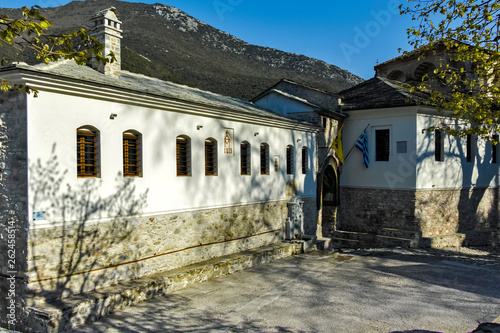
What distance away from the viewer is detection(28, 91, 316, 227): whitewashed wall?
7.85 meters

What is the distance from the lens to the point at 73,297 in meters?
8.11

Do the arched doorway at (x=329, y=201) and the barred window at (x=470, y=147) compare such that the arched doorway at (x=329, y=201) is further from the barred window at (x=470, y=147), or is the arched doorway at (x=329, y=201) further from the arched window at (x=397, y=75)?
the arched window at (x=397, y=75)

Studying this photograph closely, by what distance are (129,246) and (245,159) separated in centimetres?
535

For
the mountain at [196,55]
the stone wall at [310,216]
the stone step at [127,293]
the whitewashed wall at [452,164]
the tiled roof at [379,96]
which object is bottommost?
the stone step at [127,293]

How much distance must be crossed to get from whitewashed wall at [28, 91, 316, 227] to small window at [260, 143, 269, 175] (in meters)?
0.18

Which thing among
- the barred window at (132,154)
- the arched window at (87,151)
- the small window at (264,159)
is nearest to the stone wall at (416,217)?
the small window at (264,159)

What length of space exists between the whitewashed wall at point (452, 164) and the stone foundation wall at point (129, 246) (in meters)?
8.54

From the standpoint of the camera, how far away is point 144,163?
32.3 ft

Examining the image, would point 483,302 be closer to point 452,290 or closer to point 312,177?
point 452,290

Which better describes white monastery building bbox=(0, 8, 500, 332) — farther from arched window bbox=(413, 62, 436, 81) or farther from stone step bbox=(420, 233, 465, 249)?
arched window bbox=(413, 62, 436, 81)

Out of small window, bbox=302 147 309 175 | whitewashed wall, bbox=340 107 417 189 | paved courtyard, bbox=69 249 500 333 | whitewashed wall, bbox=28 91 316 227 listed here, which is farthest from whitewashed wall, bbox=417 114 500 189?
whitewashed wall, bbox=28 91 316 227

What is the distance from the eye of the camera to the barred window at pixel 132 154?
9523 mm

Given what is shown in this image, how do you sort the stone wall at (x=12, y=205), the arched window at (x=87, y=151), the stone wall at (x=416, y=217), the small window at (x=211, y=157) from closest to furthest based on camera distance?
1. the stone wall at (x=12, y=205)
2. the arched window at (x=87, y=151)
3. the small window at (x=211, y=157)
4. the stone wall at (x=416, y=217)

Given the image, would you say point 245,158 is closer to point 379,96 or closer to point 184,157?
point 184,157
